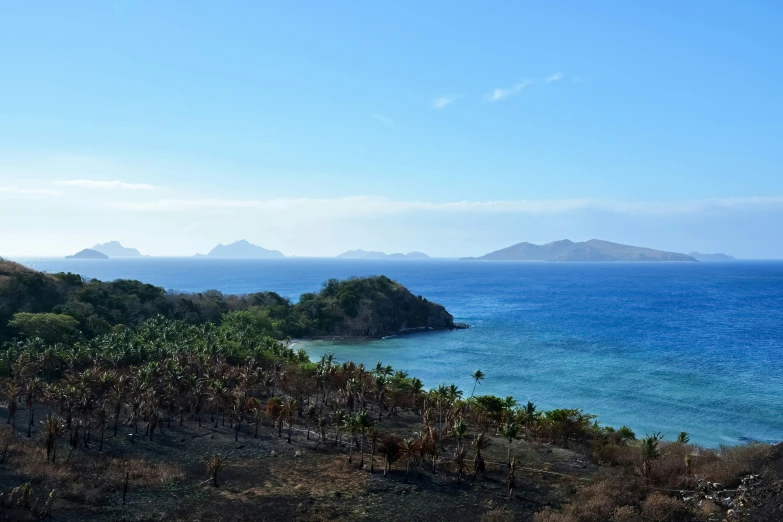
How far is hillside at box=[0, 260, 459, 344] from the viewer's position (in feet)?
312

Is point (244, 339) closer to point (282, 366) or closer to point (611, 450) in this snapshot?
point (282, 366)

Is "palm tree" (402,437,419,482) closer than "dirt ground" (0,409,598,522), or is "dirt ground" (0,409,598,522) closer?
"dirt ground" (0,409,598,522)

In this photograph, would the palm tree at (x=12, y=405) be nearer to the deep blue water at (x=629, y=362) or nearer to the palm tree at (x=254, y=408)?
the palm tree at (x=254, y=408)

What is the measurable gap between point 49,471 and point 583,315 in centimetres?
14912

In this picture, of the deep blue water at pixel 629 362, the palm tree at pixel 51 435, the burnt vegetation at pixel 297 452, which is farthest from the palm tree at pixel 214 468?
the deep blue water at pixel 629 362

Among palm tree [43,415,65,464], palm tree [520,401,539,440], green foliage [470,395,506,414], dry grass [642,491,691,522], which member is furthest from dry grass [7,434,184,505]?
dry grass [642,491,691,522]

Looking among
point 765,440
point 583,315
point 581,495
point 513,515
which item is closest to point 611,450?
point 581,495

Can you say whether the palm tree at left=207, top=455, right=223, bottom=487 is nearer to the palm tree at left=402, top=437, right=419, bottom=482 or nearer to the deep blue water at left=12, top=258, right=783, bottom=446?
the palm tree at left=402, top=437, right=419, bottom=482

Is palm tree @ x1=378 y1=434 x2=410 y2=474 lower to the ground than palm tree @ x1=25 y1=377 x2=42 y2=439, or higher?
lower

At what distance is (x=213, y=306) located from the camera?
399ft

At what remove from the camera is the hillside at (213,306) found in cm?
9522

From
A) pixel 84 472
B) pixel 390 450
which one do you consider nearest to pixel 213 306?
pixel 84 472

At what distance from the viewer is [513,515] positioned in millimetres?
37156

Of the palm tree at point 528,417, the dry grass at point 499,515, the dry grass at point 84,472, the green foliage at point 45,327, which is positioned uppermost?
the green foliage at point 45,327
